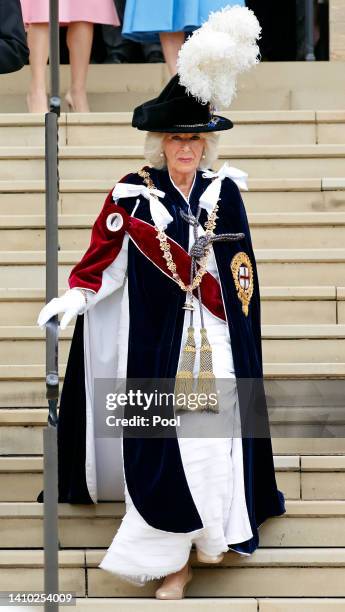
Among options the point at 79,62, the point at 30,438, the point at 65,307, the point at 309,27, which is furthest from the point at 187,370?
the point at 309,27

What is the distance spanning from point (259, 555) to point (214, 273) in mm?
1120

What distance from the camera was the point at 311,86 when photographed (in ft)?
34.3

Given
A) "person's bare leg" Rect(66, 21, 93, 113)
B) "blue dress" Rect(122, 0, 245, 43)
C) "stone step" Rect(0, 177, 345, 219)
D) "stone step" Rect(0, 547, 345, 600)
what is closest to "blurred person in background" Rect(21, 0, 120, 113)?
"person's bare leg" Rect(66, 21, 93, 113)

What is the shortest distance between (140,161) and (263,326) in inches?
59.7

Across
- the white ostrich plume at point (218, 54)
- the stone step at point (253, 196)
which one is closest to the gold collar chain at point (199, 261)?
the white ostrich plume at point (218, 54)

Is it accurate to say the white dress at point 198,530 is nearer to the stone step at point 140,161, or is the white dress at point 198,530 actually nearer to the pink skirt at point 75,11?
the stone step at point 140,161

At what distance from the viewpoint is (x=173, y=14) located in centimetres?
1020

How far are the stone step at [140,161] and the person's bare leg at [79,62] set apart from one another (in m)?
0.81

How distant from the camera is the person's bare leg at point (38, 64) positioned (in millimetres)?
9844

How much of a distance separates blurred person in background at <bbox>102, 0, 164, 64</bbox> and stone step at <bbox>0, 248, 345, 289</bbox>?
3294 mm

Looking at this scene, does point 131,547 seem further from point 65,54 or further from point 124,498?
point 65,54

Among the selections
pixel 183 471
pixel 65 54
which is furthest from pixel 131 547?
pixel 65 54

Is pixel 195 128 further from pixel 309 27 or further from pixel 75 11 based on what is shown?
pixel 309 27

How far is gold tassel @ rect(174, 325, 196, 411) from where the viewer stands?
6879mm
